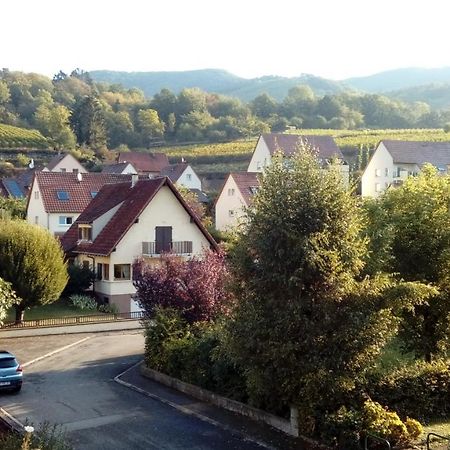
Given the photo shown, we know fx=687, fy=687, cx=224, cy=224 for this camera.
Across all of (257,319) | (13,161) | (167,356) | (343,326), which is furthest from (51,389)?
(13,161)

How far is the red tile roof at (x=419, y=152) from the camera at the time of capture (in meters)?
76.8

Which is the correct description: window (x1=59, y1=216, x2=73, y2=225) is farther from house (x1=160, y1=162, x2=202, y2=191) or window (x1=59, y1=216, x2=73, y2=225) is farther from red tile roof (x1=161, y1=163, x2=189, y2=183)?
red tile roof (x1=161, y1=163, x2=189, y2=183)

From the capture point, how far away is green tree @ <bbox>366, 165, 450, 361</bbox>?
20.2 metres

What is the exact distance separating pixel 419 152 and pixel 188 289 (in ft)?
191

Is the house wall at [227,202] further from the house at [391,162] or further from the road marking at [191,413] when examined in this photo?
the road marking at [191,413]

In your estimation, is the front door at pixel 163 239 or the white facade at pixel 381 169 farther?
the white facade at pixel 381 169

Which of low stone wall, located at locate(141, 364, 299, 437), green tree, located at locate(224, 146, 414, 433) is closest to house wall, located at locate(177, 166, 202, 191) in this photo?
low stone wall, located at locate(141, 364, 299, 437)

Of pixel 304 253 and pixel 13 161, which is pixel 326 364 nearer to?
pixel 304 253

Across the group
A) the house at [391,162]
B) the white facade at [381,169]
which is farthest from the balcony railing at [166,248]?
the white facade at [381,169]

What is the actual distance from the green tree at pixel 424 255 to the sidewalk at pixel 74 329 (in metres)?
16.5

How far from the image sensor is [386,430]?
15.2 m

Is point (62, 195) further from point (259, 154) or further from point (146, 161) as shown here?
point (146, 161)

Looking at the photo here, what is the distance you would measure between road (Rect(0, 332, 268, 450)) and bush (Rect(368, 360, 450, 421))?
3614mm

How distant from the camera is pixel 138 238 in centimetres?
4078
